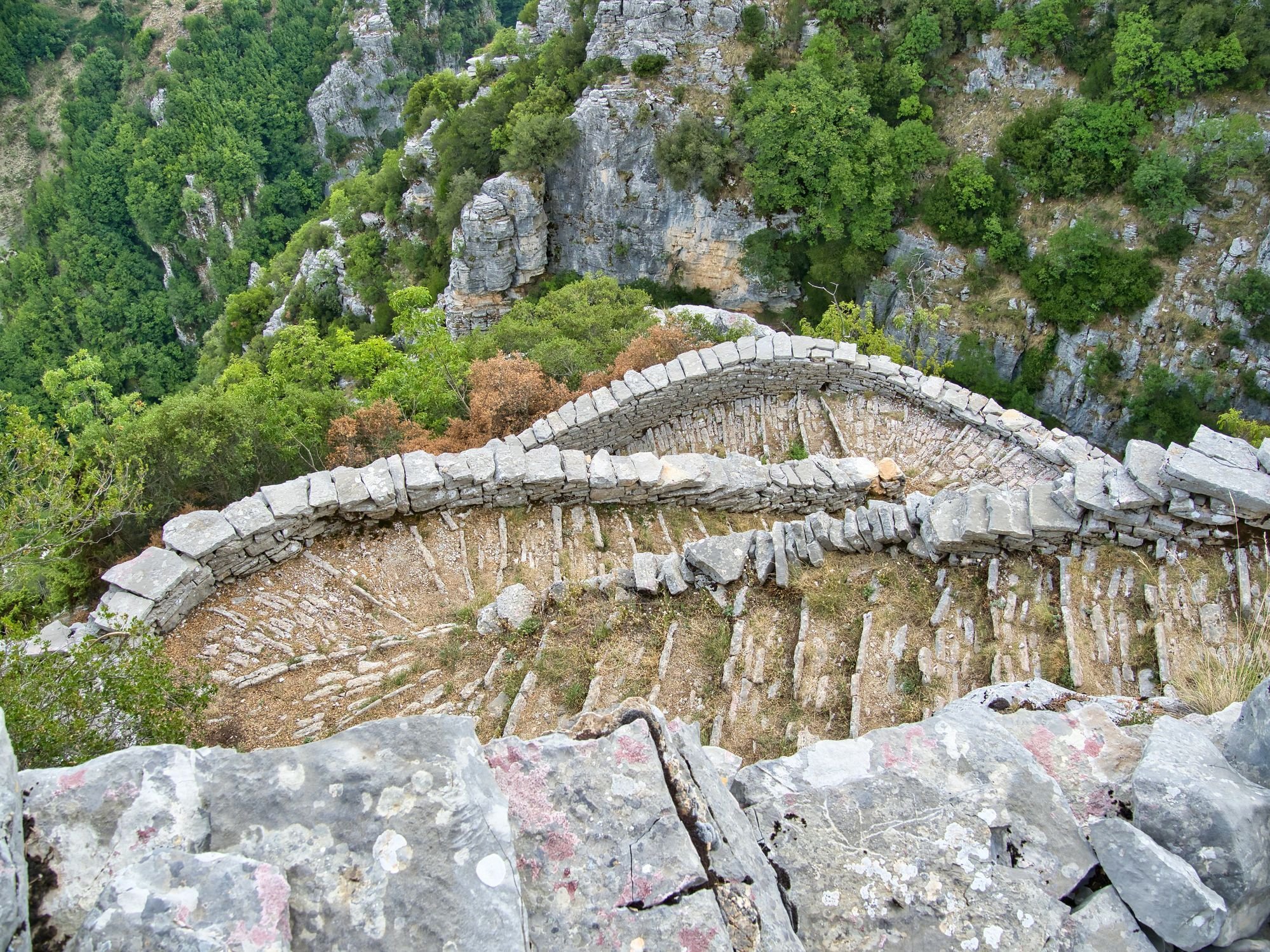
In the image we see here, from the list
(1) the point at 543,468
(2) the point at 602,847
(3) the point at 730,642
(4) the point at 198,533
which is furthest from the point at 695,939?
(4) the point at 198,533

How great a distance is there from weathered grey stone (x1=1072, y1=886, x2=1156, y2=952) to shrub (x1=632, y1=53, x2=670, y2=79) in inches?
1373

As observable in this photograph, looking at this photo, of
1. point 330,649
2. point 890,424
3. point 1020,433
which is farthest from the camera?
point 890,424

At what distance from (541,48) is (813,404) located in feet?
104

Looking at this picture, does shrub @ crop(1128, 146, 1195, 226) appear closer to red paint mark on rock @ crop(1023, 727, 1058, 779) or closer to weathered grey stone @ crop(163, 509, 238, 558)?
red paint mark on rock @ crop(1023, 727, 1058, 779)

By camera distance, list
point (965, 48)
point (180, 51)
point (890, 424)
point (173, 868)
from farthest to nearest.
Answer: point (180, 51) → point (965, 48) → point (890, 424) → point (173, 868)

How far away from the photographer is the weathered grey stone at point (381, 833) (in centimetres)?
299

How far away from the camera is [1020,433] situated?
12.6 m

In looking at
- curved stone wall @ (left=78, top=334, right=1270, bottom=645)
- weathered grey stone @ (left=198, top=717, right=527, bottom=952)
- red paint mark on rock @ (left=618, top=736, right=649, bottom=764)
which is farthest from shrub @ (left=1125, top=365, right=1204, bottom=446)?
weathered grey stone @ (left=198, top=717, right=527, bottom=952)

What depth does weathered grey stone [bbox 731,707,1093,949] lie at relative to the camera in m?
3.76

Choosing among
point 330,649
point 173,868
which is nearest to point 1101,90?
point 330,649

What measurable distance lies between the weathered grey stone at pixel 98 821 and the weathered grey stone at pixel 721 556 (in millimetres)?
5201

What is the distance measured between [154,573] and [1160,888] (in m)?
8.78

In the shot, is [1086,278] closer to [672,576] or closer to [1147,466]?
[1147,466]

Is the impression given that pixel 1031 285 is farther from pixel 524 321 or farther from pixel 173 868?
pixel 173 868
